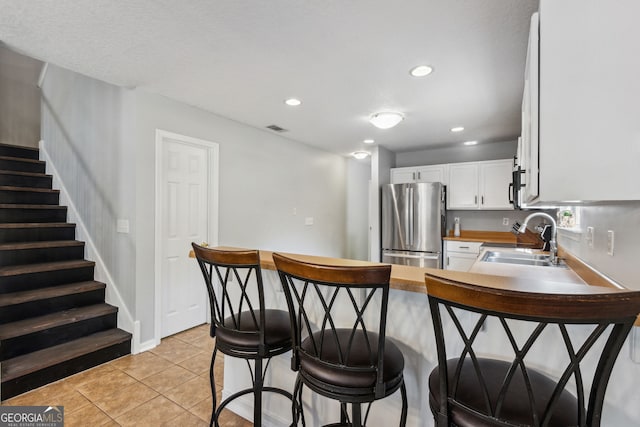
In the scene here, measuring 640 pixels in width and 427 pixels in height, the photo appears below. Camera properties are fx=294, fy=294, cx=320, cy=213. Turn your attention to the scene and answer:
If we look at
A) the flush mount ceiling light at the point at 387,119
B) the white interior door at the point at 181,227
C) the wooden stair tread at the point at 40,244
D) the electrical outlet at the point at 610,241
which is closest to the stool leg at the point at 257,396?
the electrical outlet at the point at 610,241

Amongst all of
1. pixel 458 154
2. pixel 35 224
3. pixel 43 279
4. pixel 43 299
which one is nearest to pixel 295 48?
pixel 43 299

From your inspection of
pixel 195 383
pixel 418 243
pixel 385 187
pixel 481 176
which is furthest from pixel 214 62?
pixel 481 176

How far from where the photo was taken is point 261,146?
4078mm

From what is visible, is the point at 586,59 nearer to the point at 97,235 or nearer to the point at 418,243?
the point at 418,243

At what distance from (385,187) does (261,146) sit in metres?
2.07

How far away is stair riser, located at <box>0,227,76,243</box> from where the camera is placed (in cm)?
307

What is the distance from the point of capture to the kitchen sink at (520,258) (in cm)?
256

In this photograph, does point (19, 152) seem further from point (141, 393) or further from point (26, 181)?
point (141, 393)

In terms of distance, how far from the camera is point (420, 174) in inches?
194

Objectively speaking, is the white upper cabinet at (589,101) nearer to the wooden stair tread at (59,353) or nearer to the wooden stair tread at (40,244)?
the wooden stair tread at (59,353)

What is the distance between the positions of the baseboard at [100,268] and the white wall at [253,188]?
97 mm

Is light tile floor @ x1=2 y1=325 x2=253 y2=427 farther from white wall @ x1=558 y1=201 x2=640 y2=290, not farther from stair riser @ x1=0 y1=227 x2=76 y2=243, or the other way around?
white wall @ x1=558 y1=201 x2=640 y2=290

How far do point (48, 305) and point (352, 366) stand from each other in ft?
10.1

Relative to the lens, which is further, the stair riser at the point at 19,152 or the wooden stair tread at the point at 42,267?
the stair riser at the point at 19,152
